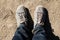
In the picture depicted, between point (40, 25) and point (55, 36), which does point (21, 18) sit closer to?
point (40, 25)

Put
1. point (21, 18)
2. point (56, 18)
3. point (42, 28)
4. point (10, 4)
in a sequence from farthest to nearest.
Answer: point (10, 4) → point (56, 18) → point (21, 18) → point (42, 28)

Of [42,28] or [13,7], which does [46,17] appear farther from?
[13,7]

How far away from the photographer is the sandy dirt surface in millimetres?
2908

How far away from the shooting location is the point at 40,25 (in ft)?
7.94

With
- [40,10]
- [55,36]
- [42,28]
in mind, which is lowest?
[55,36]

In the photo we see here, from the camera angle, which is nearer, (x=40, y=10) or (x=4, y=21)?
(x=40, y=10)

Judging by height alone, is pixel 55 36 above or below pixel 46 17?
below

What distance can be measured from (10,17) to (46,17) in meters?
0.70

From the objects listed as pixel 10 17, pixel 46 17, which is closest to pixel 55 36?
pixel 46 17

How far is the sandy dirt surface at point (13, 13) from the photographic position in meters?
2.91

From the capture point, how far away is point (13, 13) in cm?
310

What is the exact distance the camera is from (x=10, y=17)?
10.1ft

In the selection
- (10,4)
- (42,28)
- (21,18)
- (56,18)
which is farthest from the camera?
(10,4)

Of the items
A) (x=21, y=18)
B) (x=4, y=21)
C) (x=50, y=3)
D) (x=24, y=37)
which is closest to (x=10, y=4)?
(x=4, y=21)
